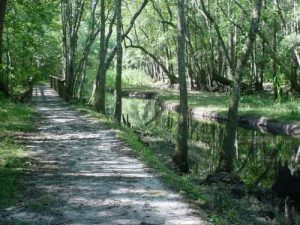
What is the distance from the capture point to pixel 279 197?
1145 cm

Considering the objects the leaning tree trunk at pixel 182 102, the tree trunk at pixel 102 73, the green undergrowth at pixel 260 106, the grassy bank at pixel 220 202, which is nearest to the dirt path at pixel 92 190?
the grassy bank at pixel 220 202

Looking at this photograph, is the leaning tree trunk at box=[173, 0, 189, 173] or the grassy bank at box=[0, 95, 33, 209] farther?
the leaning tree trunk at box=[173, 0, 189, 173]

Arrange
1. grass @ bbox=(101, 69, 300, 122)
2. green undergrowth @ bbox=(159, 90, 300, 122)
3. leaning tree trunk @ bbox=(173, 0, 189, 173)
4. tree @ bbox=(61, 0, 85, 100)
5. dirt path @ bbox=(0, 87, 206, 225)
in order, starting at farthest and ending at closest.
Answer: tree @ bbox=(61, 0, 85, 100), grass @ bbox=(101, 69, 300, 122), green undergrowth @ bbox=(159, 90, 300, 122), leaning tree trunk @ bbox=(173, 0, 189, 173), dirt path @ bbox=(0, 87, 206, 225)

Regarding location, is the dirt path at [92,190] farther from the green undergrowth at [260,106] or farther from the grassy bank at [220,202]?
the green undergrowth at [260,106]

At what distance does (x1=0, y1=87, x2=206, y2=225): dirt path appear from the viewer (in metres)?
7.94

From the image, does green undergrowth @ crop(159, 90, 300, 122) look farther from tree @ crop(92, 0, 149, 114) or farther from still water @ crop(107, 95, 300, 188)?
tree @ crop(92, 0, 149, 114)

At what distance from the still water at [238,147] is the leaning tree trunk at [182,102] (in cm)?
58

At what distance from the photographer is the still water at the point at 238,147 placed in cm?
1522

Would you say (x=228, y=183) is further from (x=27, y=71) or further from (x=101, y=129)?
(x=27, y=71)

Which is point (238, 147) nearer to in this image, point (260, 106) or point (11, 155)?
point (260, 106)

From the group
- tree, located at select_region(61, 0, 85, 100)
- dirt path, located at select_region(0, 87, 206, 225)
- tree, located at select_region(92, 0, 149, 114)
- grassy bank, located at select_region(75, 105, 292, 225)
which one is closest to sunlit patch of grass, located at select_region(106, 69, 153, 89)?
tree, located at select_region(61, 0, 85, 100)

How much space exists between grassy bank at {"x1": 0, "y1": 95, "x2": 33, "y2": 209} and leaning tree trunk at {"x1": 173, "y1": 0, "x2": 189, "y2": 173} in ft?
15.4

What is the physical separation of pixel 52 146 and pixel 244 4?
97.2 ft

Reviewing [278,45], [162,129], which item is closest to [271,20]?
[278,45]
